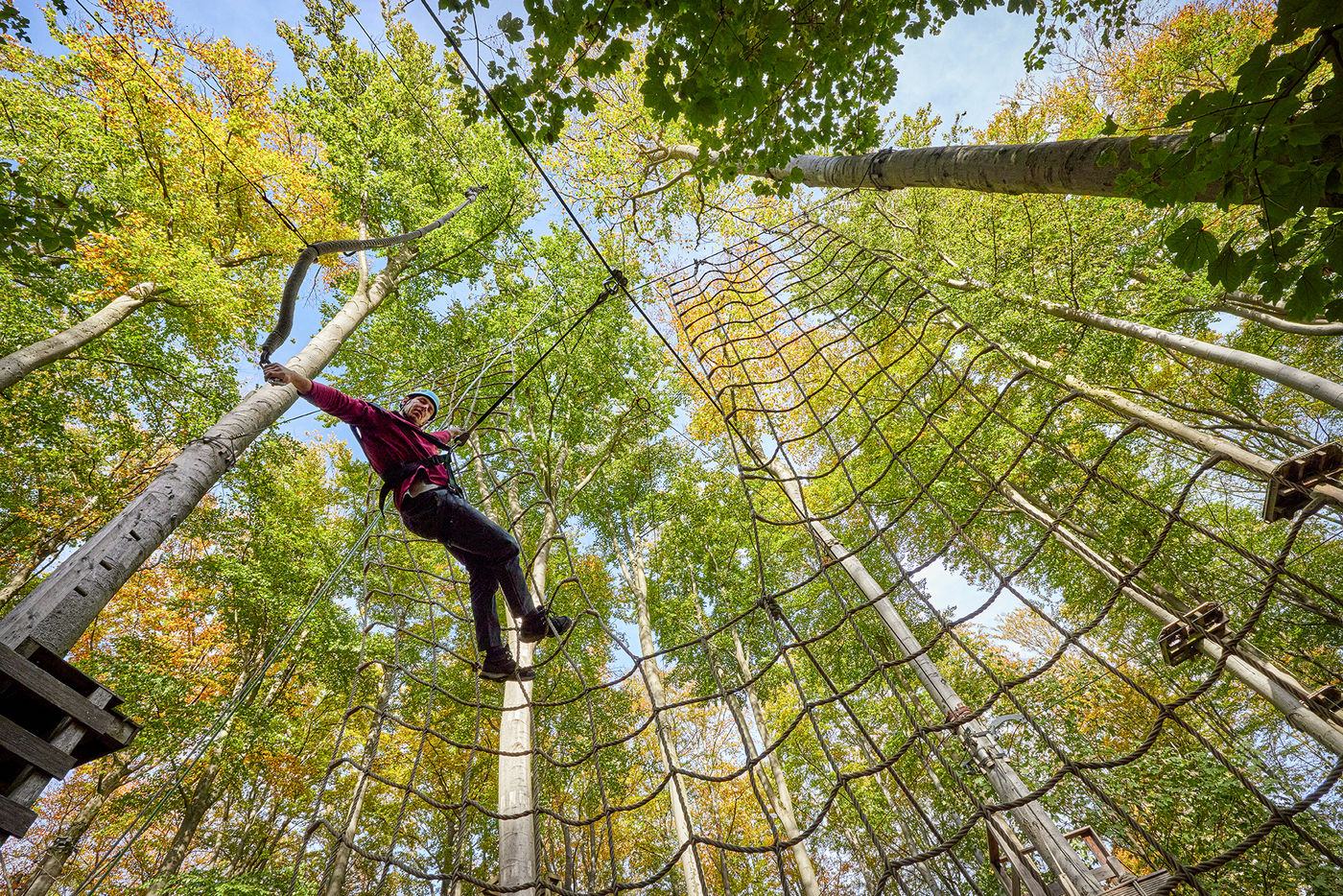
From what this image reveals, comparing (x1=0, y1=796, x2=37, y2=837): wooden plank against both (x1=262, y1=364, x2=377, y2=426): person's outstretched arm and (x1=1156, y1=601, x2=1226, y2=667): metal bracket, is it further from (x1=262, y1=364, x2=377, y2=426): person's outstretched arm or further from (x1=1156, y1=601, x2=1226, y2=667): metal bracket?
(x1=1156, y1=601, x2=1226, y2=667): metal bracket

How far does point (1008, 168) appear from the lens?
1.72 meters

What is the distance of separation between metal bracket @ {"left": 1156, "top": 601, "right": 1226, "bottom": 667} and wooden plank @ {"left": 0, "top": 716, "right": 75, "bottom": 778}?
138 inches

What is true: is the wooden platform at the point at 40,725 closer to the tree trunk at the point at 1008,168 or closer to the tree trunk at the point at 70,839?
the tree trunk at the point at 1008,168

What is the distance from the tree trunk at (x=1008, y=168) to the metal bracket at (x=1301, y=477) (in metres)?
0.74

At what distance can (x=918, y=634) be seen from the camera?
9203 mm

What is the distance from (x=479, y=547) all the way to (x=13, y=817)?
168 centimetres

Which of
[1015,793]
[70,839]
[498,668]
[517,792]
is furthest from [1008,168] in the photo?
[70,839]

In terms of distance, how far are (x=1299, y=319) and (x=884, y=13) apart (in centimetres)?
174

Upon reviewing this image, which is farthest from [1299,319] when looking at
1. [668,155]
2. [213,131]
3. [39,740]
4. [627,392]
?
[213,131]

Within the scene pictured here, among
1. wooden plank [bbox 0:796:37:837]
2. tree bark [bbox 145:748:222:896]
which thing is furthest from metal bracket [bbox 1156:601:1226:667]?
tree bark [bbox 145:748:222:896]

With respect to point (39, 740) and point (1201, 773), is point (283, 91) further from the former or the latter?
point (1201, 773)

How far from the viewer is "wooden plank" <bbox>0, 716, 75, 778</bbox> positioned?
1.15m

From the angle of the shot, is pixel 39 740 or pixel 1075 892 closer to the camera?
pixel 39 740

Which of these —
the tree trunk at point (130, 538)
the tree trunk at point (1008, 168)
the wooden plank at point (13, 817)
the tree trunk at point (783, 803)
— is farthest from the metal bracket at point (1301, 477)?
the tree trunk at point (783, 803)
